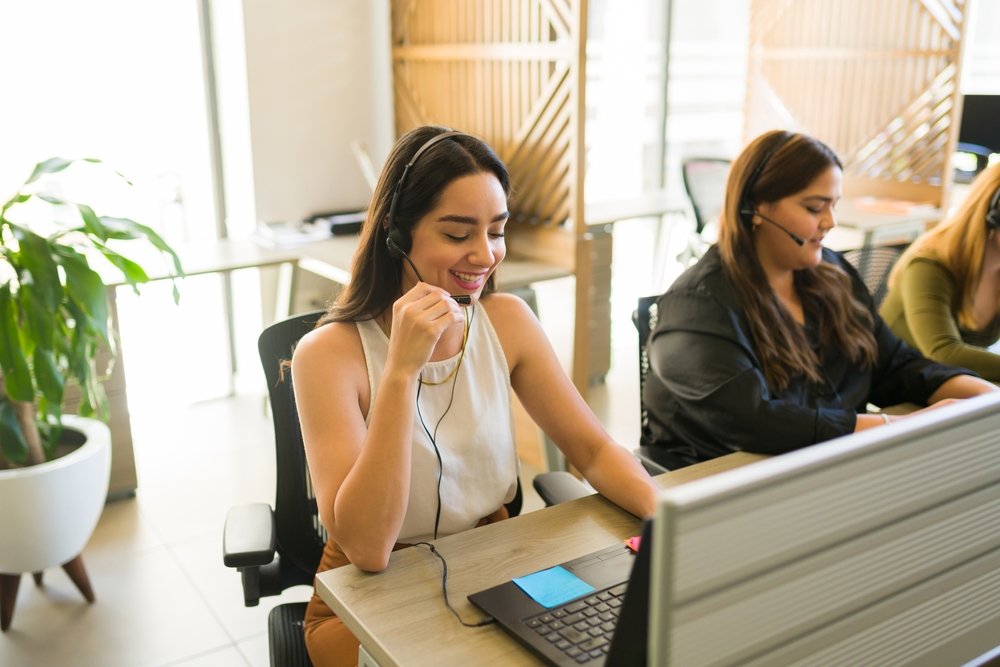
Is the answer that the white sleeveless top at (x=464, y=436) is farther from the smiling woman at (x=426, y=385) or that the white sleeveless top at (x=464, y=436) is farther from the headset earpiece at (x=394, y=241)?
the headset earpiece at (x=394, y=241)

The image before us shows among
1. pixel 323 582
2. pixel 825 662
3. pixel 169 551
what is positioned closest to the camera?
pixel 825 662

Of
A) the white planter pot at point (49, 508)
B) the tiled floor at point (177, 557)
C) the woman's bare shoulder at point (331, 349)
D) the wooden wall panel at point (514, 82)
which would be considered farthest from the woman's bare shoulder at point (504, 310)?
the wooden wall panel at point (514, 82)

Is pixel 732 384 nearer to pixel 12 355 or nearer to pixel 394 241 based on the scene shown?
pixel 394 241

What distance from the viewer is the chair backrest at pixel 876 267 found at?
7.97 feet

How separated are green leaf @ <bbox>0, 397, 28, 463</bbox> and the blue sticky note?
162 centimetres

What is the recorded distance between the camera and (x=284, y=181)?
3826mm

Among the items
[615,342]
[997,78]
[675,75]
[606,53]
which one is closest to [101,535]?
[615,342]

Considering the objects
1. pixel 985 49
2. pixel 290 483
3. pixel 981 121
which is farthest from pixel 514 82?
pixel 985 49

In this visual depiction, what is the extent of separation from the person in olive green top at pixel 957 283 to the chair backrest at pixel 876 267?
13 centimetres

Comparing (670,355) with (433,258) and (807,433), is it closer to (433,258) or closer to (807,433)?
(807,433)

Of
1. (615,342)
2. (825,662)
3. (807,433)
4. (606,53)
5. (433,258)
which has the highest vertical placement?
(606,53)

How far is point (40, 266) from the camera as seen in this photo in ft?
6.76

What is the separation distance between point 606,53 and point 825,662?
181 inches

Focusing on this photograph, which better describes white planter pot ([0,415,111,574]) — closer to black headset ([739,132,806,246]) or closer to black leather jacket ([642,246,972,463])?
black leather jacket ([642,246,972,463])
